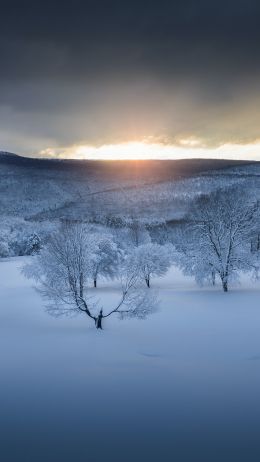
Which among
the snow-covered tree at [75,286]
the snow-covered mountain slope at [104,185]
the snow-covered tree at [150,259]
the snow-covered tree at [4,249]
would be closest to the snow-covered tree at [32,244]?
the snow-covered tree at [4,249]

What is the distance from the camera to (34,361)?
51.1 ft

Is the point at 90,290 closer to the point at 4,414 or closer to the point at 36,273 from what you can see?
the point at 36,273

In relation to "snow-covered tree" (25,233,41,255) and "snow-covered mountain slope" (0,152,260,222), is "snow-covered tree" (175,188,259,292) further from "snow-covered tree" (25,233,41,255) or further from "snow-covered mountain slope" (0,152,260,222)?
"snow-covered mountain slope" (0,152,260,222)

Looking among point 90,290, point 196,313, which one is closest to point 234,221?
point 196,313

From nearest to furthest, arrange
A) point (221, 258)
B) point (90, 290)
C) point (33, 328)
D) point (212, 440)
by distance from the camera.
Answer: point (212, 440) → point (33, 328) → point (221, 258) → point (90, 290)

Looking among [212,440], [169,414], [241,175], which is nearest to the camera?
[212,440]

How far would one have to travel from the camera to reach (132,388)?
13.0 meters

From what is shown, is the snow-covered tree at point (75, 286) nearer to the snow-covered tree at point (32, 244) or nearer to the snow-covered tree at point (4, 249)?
the snow-covered tree at point (4, 249)

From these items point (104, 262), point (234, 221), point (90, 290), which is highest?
point (234, 221)

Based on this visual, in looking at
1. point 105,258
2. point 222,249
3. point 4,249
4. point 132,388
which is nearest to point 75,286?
point 132,388

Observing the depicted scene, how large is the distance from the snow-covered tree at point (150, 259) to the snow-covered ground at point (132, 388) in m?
11.6

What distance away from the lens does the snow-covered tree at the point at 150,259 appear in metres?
35.2

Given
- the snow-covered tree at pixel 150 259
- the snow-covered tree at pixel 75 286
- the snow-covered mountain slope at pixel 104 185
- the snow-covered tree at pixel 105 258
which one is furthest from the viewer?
the snow-covered mountain slope at pixel 104 185

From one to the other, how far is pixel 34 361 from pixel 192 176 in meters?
126
